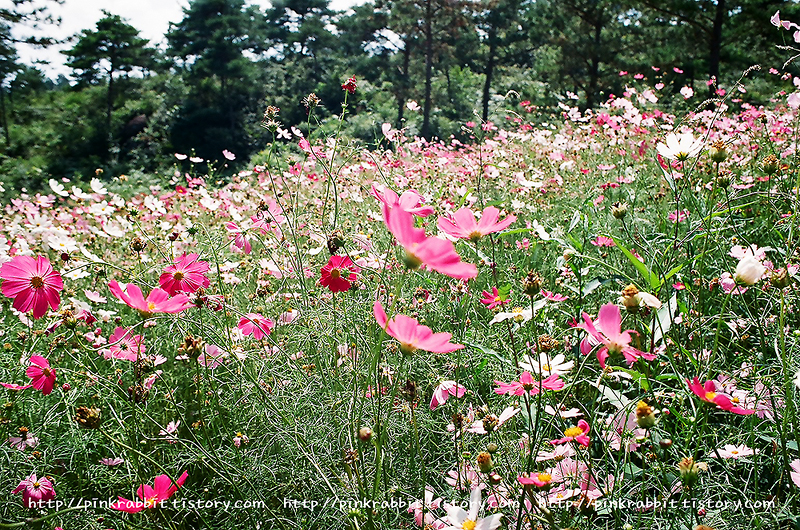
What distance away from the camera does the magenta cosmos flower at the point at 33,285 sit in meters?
0.73

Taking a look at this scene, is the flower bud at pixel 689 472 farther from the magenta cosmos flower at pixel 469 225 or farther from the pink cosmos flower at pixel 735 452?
the magenta cosmos flower at pixel 469 225

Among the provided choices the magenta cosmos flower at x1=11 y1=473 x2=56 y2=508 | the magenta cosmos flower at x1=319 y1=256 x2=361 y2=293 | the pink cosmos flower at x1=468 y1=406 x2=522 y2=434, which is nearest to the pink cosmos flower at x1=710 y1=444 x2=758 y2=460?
the pink cosmos flower at x1=468 y1=406 x2=522 y2=434

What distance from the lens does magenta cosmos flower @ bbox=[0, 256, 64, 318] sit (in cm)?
73

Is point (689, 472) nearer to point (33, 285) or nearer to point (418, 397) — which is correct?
point (418, 397)

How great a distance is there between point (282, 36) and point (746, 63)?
16816 millimetres

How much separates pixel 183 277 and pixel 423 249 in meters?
0.51

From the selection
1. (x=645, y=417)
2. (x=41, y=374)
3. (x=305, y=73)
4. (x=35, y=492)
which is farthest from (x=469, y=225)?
(x=305, y=73)

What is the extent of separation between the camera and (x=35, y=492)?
90 cm

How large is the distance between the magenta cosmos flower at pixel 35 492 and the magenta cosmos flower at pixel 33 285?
379 mm

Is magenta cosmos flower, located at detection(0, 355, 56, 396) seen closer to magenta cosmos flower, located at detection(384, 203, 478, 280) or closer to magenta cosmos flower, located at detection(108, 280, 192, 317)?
magenta cosmos flower, located at detection(108, 280, 192, 317)

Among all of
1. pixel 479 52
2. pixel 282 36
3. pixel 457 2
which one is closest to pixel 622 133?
pixel 457 2

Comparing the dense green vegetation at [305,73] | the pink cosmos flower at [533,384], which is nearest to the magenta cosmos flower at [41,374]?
the pink cosmos flower at [533,384]

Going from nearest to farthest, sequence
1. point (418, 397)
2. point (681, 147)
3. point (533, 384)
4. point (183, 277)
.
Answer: point (533, 384), point (183, 277), point (681, 147), point (418, 397)

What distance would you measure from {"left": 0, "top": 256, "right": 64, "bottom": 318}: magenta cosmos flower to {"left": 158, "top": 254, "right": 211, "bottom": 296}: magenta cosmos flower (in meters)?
0.14
